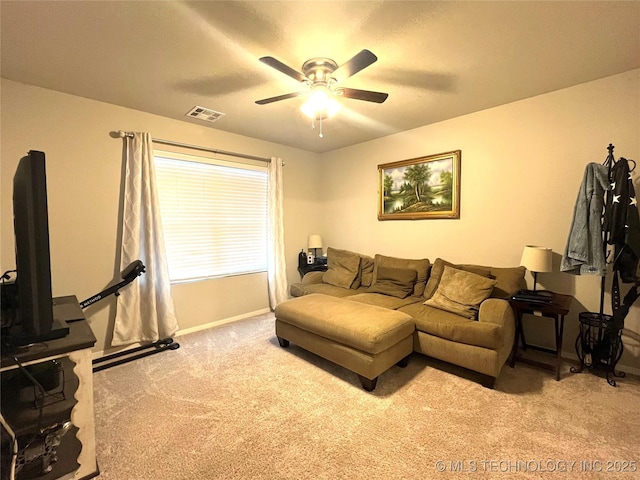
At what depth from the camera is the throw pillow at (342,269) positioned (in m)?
3.86

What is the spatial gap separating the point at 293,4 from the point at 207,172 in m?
2.49

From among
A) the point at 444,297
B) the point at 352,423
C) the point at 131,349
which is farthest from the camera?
the point at 131,349

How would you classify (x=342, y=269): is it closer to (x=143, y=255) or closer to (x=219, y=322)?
(x=219, y=322)

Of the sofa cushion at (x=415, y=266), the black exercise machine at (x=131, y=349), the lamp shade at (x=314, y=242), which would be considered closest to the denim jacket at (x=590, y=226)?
the sofa cushion at (x=415, y=266)

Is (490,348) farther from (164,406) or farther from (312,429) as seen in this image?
(164,406)

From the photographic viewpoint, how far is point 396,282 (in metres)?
3.37

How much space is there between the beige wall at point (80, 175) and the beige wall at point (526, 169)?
3.04 metres

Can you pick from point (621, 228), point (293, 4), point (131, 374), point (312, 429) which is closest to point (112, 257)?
point (131, 374)

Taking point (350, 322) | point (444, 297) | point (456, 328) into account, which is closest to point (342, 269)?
point (444, 297)

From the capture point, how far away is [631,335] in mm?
2377

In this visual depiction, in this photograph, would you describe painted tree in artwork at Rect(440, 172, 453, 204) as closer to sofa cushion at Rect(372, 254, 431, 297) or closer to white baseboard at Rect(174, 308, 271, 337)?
sofa cushion at Rect(372, 254, 431, 297)

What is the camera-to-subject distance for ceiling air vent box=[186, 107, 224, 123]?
302cm

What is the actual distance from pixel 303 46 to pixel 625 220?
110 inches

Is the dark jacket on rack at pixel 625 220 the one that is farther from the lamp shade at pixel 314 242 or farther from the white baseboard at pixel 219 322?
the white baseboard at pixel 219 322
